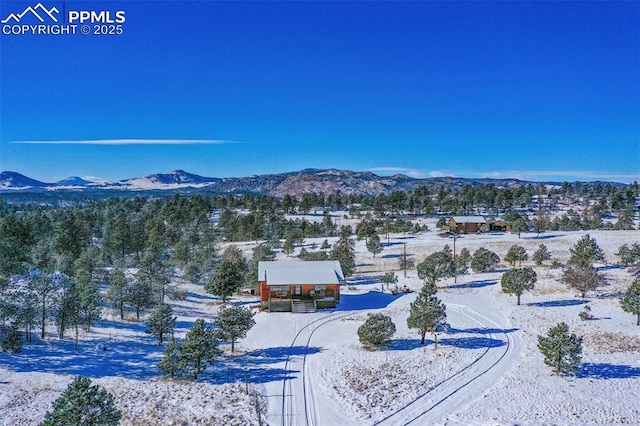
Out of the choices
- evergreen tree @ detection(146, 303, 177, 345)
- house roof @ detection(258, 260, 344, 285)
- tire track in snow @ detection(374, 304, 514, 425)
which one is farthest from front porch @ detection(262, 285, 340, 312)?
tire track in snow @ detection(374, 304, 514, 425)

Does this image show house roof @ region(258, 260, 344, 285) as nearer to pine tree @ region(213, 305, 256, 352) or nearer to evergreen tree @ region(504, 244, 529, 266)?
pine tree @ region(213, 305, 256, 352)

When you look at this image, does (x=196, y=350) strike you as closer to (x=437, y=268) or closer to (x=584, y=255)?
(x=437, y=268)

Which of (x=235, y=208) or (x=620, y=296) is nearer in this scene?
(x=620, y=296)

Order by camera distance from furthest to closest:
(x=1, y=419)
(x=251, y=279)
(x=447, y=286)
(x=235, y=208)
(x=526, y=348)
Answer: (x=235, y=208), (x=447, y=286), (x=251, y=279), (x=526, y=348), (x=1, y=419)

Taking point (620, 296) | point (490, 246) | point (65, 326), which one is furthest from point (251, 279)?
point (490, 246)

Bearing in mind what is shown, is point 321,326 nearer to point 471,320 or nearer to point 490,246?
point 471,320
